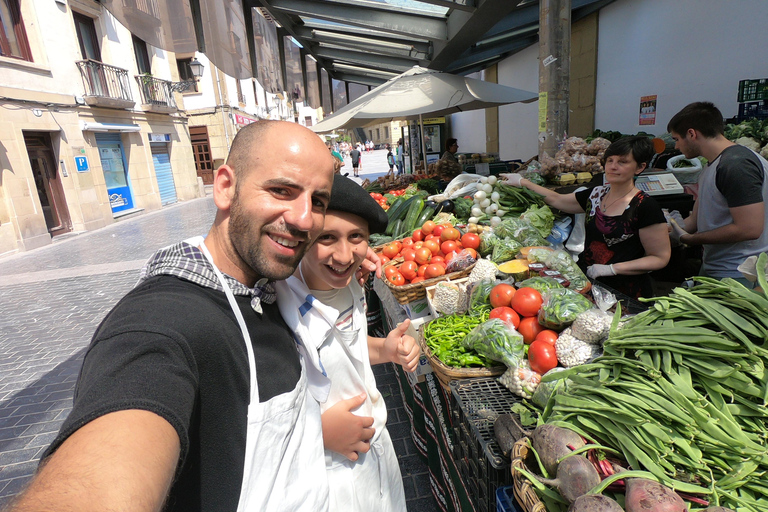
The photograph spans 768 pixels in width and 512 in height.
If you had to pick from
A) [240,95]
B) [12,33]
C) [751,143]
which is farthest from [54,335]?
[240,95]

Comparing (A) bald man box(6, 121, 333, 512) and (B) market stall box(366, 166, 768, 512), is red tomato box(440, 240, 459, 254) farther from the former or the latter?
(A) bald man box(6, 121, 333, 512)

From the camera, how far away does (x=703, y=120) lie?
3072mm

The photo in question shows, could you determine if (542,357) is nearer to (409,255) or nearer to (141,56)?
(409,255)

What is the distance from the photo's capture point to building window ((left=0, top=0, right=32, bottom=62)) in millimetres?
11438

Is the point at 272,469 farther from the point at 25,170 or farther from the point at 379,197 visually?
the point at 25,170

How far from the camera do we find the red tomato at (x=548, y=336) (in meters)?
1.97

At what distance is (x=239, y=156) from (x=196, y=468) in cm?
83

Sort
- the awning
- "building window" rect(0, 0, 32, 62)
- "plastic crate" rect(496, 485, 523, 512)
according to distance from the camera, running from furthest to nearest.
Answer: the awning, "building window" rect(0, 0, 32, 62), "plastic crate" rect(496, 485, 523, 512)

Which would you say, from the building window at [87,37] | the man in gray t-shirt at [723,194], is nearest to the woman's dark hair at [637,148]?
the man in gray t-shirt at [723,194]

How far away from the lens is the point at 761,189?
110 inches

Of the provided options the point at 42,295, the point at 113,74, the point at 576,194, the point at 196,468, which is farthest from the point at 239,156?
the point at 113,74

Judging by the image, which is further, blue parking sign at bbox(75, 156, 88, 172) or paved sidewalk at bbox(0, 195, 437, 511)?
blue parking sign at bbox(75, 156, 88, 172)

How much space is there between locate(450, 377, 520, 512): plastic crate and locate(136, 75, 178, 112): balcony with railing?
20.5 meters

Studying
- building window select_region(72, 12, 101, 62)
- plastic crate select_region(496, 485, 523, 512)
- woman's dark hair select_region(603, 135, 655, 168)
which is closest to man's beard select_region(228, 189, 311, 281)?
plastic crate select_region(496, 485, 523, 512)
